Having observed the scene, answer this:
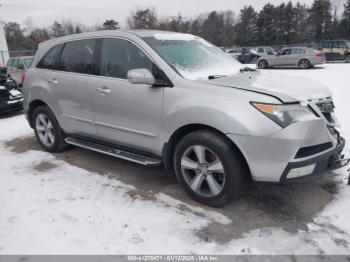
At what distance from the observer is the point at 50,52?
499cm

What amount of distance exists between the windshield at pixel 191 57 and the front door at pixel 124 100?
0.80ft

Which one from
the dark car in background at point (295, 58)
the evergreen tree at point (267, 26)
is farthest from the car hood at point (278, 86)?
the evergreen tree at point (267, 26)

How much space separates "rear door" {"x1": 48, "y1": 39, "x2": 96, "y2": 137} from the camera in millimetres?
4305

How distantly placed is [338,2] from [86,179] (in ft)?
208

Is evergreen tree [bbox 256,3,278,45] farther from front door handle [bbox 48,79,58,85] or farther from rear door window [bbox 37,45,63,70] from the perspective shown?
front door handle [bbox 48,79,58,85]

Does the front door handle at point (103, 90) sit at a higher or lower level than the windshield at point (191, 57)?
lower

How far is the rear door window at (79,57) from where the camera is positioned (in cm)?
433

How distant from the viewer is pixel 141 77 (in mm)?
3424

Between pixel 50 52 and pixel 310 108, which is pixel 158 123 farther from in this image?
pixel 50 52

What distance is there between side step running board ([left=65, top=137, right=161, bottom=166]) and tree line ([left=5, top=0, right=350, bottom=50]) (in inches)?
1709

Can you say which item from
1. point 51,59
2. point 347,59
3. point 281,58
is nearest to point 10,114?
point 51,59

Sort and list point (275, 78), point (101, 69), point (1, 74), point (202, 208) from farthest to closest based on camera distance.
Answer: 1. point (1, 74)
2. point (101, 69)
3. point (275, 78)
4. point (202, 208)

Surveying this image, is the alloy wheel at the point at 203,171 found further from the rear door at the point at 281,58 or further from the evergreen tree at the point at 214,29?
the evergreen tree at the point at 214,29

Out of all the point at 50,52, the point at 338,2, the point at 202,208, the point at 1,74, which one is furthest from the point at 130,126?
the point at 338,2
